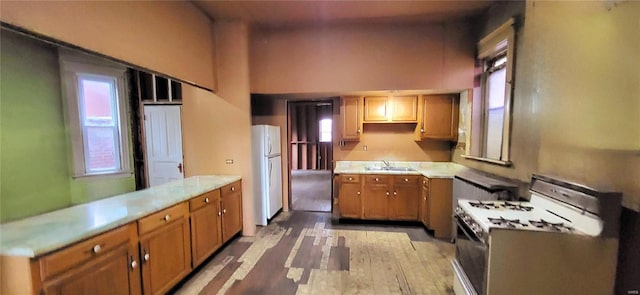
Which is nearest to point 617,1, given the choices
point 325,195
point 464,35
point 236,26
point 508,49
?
point 508,49

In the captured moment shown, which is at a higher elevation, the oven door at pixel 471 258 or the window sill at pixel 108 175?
the window sill at pixel 108 175

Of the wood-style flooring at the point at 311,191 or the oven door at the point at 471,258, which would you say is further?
the wood-style flooring at the point at 311,191

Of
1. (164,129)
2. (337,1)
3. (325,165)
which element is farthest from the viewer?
(325,165)

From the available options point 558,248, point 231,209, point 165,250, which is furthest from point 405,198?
point 165,250

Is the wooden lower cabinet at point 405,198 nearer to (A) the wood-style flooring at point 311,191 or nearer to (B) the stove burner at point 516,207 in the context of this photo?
(A) the wood-style flooring at point 311,191

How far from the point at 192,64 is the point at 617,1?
11.8ft

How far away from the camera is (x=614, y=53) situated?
1559mm

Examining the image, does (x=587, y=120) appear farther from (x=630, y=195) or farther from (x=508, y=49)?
(x=508, y=49)

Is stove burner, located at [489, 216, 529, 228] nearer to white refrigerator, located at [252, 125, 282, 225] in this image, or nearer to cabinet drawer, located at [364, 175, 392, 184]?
cabinet drawer, located at [364, 175, 392, 184]

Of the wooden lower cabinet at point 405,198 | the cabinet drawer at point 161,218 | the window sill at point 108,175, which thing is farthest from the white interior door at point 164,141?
the wooden lower cabinet at point 405,198

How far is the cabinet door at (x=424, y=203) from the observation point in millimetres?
3752

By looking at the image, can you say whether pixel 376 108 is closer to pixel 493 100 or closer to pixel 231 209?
pixel 493 100

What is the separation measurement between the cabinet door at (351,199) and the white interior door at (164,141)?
281cm

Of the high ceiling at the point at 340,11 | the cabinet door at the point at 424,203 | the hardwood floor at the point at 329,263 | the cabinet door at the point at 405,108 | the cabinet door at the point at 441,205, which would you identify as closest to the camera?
the hardwood floor at the point at 329,263
